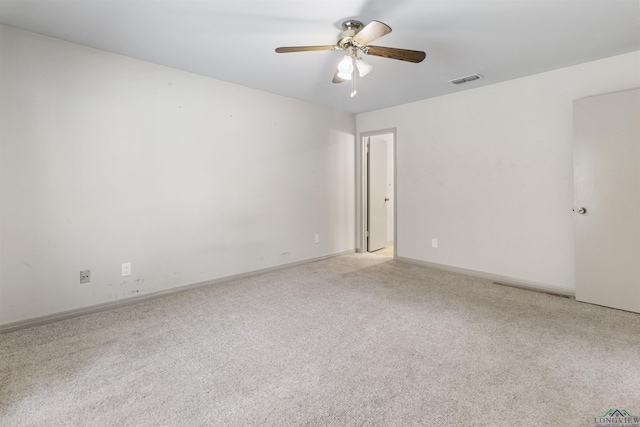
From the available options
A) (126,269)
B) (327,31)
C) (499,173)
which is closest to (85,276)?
(126,269)

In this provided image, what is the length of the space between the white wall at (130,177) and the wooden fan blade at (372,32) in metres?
2.09

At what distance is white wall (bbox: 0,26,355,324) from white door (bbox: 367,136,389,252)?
1.44 metres

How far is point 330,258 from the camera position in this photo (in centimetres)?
486

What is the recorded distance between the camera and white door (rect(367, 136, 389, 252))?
17.5ft

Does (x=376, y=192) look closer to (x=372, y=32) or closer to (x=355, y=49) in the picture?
(x=355, y=49)

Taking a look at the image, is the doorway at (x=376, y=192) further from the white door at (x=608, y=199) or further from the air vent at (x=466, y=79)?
the white door at (x=608, y=199)

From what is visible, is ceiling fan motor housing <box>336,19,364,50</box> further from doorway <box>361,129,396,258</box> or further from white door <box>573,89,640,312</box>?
doorway <box>361,129,396,258</box>

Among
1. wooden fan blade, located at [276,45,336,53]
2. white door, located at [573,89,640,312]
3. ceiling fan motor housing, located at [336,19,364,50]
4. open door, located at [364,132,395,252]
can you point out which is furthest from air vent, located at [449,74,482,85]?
wooden fan blade, located at [276,45,336,53]

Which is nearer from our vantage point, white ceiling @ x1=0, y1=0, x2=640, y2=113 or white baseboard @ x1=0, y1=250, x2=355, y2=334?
white ceiling @ x1=0, y1=0, x2=640, y2=113

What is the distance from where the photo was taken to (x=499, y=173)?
12.0ft

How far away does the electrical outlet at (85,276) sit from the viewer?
271 cm

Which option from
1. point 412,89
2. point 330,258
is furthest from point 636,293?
point 330,258

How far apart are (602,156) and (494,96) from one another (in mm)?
1315

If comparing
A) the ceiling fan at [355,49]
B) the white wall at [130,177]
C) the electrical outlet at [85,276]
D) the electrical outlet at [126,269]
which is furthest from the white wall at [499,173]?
the electrical outlet at [85,276]
